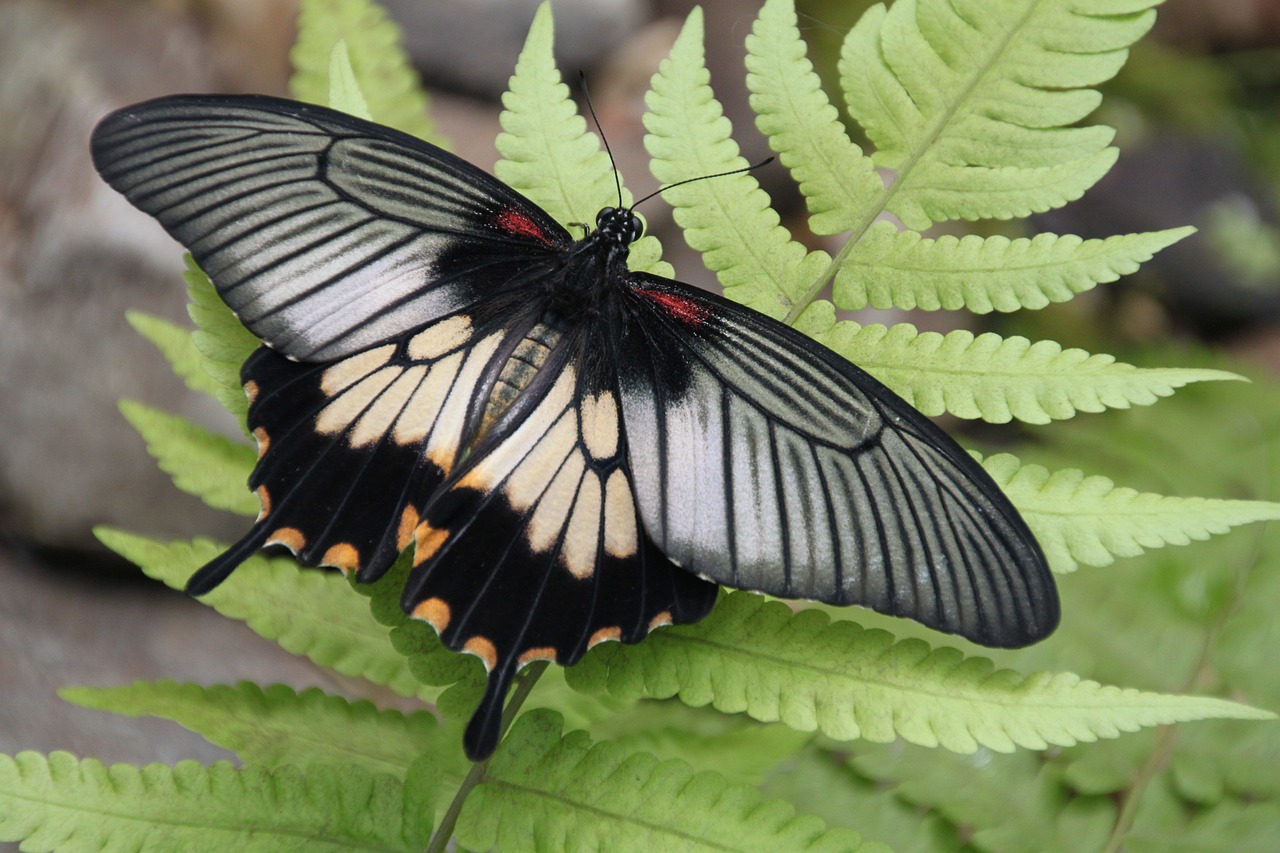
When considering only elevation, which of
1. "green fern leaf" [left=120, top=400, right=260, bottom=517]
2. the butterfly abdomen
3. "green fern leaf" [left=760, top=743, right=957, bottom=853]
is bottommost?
"green fern leaf" [left=760, top=743, right=957, bottom=853]

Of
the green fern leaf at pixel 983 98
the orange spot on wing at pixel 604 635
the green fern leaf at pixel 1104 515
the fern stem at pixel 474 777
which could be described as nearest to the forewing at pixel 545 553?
the orange spot on wing at pixel 604 635

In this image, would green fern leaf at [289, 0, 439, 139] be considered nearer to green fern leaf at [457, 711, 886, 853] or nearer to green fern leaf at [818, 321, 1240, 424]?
green fern leaf at [818, 321, 1240, 424]

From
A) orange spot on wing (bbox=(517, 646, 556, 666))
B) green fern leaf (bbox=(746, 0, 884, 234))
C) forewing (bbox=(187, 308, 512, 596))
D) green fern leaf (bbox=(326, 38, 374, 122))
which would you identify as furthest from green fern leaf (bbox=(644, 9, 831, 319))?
orange spot on wing (bbox=(517, 646, 556, 666))

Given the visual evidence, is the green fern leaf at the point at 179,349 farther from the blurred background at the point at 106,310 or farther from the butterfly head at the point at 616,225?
the blurred background at the point at 106,310

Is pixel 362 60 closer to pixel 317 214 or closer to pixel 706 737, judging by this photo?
pixel 317 214

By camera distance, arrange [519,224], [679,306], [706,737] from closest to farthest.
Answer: [679,306] < [519,224] < [706,737]

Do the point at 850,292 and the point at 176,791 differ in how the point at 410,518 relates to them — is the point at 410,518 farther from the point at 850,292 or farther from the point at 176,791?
the point at 850,292

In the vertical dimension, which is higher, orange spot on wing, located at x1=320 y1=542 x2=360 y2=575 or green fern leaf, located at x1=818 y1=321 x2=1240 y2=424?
green fern leaf, located at x1=818 y1=321 x2=1240 y2=424

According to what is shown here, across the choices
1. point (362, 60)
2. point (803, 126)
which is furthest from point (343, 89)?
point (803, 126)
